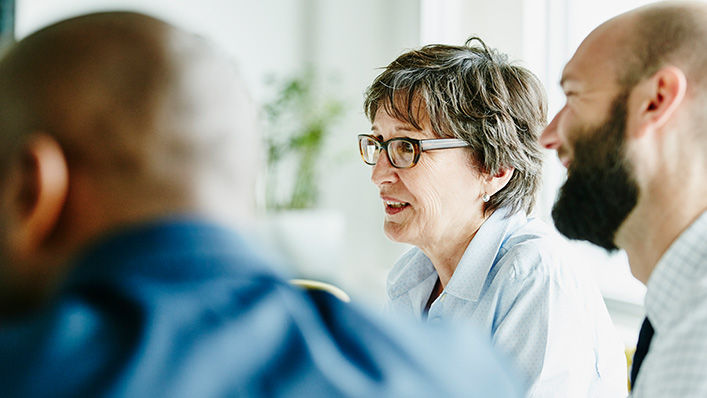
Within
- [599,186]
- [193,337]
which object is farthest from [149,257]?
[599,186]

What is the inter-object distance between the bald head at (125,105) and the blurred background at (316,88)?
329cm

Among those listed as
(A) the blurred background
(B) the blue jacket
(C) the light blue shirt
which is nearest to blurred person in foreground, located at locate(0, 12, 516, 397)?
(B) the blue jacket

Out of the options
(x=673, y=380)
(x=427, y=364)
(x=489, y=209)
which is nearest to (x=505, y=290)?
(x=489, y=209)

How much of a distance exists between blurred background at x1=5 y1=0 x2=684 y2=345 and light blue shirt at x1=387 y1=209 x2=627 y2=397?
2377 mm

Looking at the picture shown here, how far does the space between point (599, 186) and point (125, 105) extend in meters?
0.76

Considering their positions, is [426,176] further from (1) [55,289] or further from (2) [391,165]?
(1) [55,289]

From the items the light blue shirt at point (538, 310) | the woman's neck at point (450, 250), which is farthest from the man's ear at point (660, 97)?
the woman's neck at point (450, 250)

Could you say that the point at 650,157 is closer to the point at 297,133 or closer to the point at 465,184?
the point at 465,184

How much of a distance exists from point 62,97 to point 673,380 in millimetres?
803

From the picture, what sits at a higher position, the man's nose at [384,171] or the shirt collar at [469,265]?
the man's nose at [384,171]

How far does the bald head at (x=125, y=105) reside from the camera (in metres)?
0.56

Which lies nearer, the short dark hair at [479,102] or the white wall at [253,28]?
the short dark hair at [479,102]

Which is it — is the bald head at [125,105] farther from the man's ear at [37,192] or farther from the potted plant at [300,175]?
the potted plant at [300,175]

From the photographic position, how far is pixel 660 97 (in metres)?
1.00
